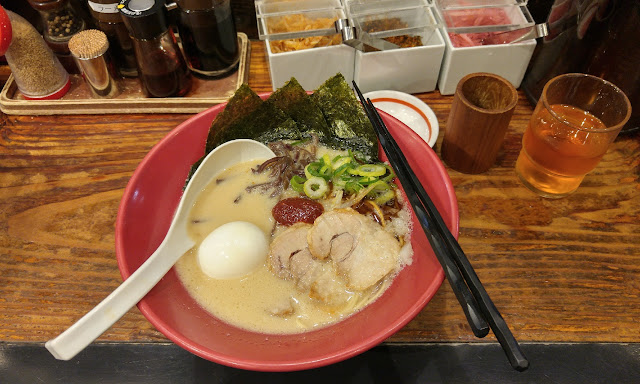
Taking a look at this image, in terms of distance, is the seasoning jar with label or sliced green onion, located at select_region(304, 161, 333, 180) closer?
sliced green onion, located at select_region(304, 161, 333, 180)

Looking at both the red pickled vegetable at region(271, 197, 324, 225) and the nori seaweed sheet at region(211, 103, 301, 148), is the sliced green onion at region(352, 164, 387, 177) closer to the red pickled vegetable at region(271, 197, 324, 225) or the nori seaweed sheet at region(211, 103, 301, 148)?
the red pickled vegetable at region(271, 197, 324, 225)

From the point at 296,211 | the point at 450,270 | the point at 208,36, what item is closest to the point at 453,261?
the point at 450,270

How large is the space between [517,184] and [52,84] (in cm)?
193

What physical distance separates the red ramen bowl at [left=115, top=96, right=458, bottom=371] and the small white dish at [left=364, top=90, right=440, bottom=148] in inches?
17.0

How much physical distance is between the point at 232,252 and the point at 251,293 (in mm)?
126

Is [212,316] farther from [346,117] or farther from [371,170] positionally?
[346,117]

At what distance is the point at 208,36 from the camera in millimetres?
1909

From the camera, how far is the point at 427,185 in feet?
4.53

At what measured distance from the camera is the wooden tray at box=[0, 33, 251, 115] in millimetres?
1956

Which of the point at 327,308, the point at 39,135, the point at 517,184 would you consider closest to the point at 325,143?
the point at 327,308

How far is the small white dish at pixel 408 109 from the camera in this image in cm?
186

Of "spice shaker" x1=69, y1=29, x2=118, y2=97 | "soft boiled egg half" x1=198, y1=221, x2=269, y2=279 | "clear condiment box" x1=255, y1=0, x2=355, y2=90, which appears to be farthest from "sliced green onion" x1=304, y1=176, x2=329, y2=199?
"spice shaker" x1=69, y1=29, x2=118, y2=97

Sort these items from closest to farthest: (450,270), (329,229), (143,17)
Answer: (450,270) < (329,229) < (143,17)

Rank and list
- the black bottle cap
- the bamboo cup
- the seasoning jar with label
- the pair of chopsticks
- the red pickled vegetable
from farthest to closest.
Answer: the seasoning jar with label
the black bottle cap
the bamboo cup
the red pickled vegetable
the pair of chopsticks
